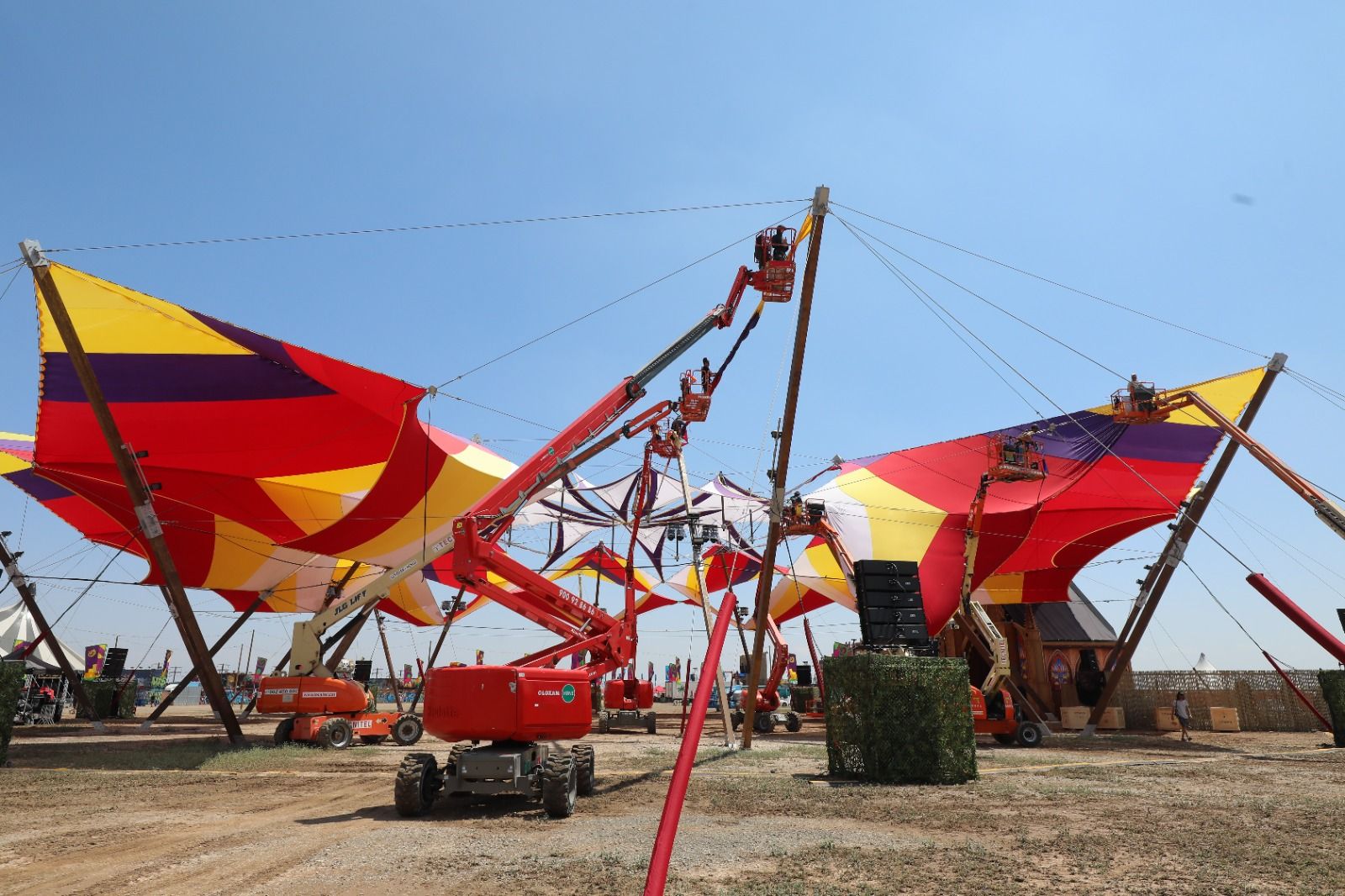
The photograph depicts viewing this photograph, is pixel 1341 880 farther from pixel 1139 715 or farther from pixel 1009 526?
pixel 1139 715

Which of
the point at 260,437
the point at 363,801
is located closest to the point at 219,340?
the point at 260,437

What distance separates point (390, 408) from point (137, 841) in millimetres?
8746

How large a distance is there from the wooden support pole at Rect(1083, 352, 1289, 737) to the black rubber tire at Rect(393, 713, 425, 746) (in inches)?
644

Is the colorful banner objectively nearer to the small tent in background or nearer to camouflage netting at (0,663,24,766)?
the small tent in background

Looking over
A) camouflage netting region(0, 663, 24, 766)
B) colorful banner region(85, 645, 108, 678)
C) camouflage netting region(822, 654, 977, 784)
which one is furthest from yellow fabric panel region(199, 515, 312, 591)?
colorful banner region(85, 645, 108, 678)

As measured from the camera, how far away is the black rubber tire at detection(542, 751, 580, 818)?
806cm

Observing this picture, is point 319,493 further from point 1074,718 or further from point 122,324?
point 1074,718

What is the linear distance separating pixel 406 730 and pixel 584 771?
9.81 meters

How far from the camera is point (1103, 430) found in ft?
61.2

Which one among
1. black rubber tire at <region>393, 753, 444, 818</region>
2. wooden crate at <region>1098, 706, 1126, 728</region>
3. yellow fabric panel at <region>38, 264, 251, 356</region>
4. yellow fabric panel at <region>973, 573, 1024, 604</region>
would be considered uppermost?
yellow fabric panel at <region>38, 264, 251, 356</region>

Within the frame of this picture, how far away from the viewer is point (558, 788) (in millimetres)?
8062

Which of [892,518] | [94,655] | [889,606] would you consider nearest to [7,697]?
[889,606]

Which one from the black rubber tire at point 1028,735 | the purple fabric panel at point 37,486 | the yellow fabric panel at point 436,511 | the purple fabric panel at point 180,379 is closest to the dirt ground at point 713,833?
the black rubber tire at point 1028,735

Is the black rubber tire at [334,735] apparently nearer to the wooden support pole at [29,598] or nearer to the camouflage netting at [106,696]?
the wooden support pole at [29,598]
